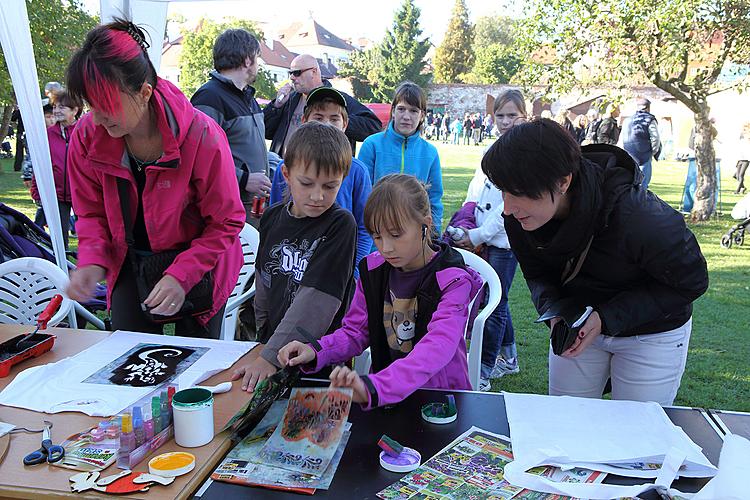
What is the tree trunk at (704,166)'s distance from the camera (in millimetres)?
8891

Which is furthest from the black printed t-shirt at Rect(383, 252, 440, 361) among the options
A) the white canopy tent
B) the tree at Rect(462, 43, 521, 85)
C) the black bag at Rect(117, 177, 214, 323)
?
the tree at Rect(462, 43, 521, 85)

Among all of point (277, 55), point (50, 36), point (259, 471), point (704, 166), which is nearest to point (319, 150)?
point (259, 471)

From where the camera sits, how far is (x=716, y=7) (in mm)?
7996

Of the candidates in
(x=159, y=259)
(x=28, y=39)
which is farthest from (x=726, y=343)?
(x=28, y=39)

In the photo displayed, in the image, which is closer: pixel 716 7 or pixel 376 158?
pixel 376 158

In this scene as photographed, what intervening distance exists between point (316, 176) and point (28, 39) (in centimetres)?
257

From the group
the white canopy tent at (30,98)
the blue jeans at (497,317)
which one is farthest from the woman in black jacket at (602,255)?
the white canopy tent at (30,98)

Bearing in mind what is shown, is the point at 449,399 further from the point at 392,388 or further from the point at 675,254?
the point at 675,254

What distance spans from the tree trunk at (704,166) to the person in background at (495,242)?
654cm

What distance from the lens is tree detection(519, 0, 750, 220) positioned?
7.89 meters

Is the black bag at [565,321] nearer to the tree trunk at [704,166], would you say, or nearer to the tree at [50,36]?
the tree trunk at [704,166]

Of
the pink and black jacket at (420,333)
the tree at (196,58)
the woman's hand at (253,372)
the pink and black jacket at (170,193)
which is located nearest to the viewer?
the pink and black jacket at (420,333)

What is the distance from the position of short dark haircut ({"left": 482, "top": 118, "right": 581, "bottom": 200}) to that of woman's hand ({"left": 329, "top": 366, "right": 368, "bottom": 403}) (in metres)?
0.61

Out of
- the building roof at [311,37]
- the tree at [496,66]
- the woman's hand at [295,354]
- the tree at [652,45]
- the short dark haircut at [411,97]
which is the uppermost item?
the building roof at [311,37]
